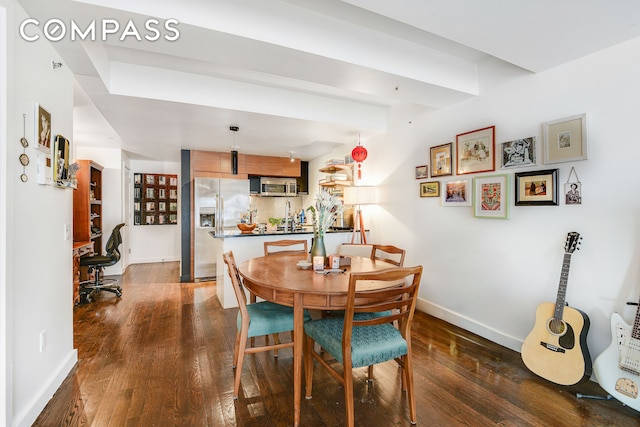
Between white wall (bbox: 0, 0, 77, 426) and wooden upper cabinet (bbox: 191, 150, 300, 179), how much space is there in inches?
123

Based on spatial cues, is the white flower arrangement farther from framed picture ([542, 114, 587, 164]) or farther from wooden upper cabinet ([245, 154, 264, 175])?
wooden upper cabinet ([245, 154, 264, 175])

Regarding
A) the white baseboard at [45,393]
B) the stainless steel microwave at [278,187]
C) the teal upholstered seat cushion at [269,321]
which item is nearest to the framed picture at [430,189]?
the teal upholstered seat cushion at [269,321]

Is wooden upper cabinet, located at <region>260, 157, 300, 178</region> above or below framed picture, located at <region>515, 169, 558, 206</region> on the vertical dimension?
above

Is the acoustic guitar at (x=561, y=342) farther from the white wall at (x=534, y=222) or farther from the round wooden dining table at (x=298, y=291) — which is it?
the round wooden dining table at (x=298, y=291)

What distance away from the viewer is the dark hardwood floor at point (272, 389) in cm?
177

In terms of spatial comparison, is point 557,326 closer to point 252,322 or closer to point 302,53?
point 252,322

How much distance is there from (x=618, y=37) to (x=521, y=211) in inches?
51.8

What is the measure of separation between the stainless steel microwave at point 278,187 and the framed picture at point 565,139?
15.0ft

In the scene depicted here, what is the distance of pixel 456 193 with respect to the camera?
3.15 m

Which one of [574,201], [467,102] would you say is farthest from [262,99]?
[574,201]

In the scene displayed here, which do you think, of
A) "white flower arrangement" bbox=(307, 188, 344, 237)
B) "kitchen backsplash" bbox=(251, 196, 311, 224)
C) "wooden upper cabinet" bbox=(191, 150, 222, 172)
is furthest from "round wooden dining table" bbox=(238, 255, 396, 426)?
"kitchen backsplash" bbox=(251, 196, 311, 224)

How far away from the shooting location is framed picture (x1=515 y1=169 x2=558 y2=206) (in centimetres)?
234

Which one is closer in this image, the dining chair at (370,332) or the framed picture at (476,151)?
the dining chair at (370,332)

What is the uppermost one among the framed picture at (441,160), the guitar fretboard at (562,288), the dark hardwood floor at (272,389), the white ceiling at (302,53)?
the white ceiling at (302,53)
